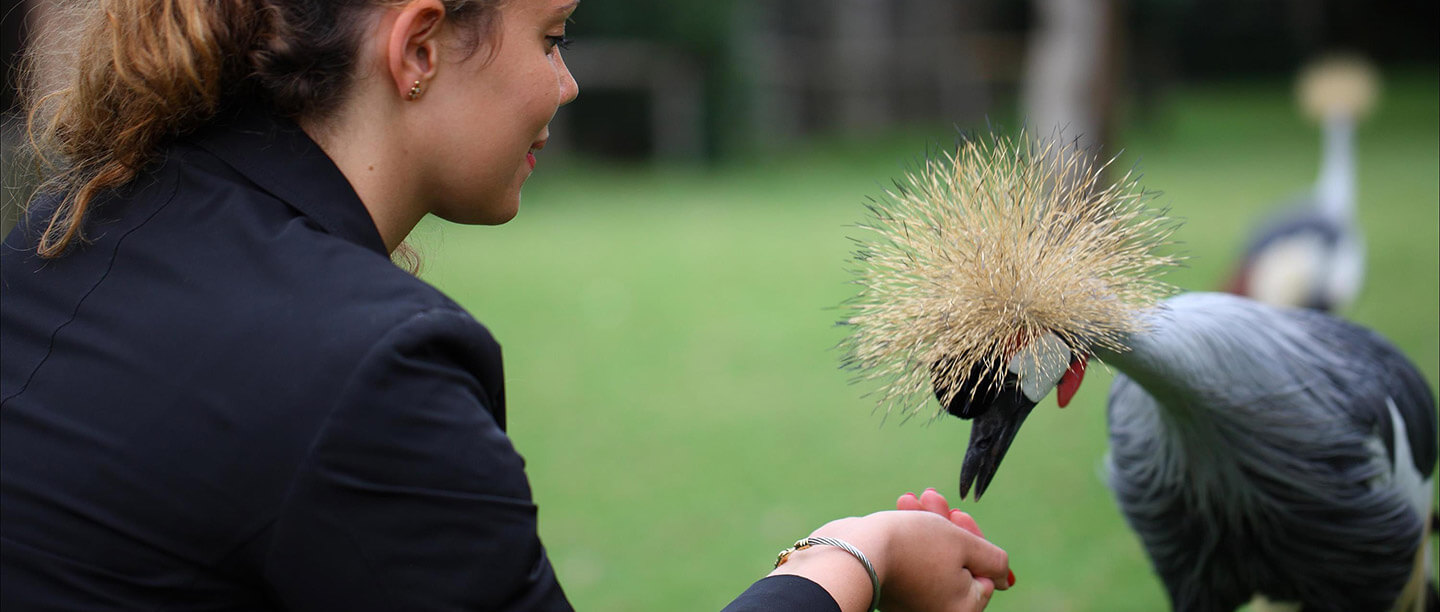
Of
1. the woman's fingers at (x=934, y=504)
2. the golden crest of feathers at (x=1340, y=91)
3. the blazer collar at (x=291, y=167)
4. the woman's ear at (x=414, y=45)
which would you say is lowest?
the golden crest of feathers at (x=1340, y=91)

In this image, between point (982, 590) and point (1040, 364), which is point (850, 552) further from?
point (1040, 364)

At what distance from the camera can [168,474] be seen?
875 millimetres

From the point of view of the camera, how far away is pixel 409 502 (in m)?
0.86

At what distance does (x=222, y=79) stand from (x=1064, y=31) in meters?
5.74

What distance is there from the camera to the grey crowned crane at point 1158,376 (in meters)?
1.29

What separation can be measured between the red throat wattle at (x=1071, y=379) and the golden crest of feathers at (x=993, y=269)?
50 mm

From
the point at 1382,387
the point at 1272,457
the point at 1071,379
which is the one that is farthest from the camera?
the point at 1382,387

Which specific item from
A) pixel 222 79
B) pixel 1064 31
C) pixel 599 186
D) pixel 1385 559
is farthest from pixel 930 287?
pixel 599 186

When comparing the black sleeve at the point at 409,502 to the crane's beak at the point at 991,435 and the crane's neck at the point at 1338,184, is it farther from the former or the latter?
the crane's neck at the point at 1338,184

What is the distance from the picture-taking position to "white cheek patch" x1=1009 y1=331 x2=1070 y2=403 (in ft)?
4.24

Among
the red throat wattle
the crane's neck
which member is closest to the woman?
the red throat wattle

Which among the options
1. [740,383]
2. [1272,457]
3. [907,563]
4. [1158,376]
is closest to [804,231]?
[740,383]

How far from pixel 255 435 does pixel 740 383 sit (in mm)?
3482

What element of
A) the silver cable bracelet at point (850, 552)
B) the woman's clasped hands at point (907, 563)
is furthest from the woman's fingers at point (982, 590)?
the silver cable bracelet at point (850, 552)
